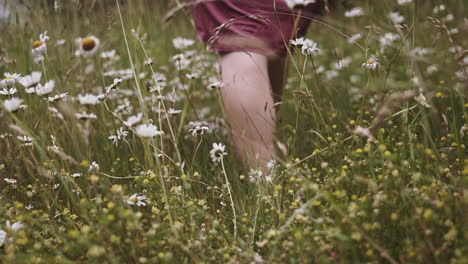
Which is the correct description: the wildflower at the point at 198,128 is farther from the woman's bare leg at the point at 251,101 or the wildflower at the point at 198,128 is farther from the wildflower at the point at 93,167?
the wildflower at the point at 93,167

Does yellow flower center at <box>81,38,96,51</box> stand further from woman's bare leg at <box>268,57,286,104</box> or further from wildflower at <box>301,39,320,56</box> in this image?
A: woman's bare leg at <box>268,57,286,104</box>

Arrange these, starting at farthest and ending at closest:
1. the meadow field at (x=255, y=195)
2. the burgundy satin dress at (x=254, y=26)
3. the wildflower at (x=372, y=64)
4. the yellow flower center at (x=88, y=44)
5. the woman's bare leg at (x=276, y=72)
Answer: the woman's bare leg at (x=276, y=72) < the burgundy satin dress at (x=254, y=26) < the wildflower at (x=372, y=64) < the yellow flower center at (x=88, y=44) < the meadow field at (x=255, y=195)

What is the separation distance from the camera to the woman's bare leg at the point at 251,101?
1581 millimetres

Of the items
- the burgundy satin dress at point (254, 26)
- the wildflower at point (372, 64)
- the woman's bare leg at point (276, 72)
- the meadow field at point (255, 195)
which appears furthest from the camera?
the woman's bare leg at point (276, 72)

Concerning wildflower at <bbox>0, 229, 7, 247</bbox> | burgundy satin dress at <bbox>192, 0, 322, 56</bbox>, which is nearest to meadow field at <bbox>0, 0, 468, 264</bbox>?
wildflower at <bbox>0, 229, 7, 247</bbox>

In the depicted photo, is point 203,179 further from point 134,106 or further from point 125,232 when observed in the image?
point 134,106

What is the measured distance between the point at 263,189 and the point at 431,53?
132 centimetres

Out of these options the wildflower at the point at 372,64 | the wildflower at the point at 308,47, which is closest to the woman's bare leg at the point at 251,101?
the wildflower at the point at 308,47

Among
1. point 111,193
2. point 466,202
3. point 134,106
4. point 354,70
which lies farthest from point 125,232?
point 354,70

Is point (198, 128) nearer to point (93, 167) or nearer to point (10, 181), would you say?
point (93, 167)

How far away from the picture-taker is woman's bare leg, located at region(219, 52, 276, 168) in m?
1.58

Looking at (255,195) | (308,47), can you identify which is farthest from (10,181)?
(308,47)

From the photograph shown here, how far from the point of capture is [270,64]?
179cm

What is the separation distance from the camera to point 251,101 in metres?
1.59
